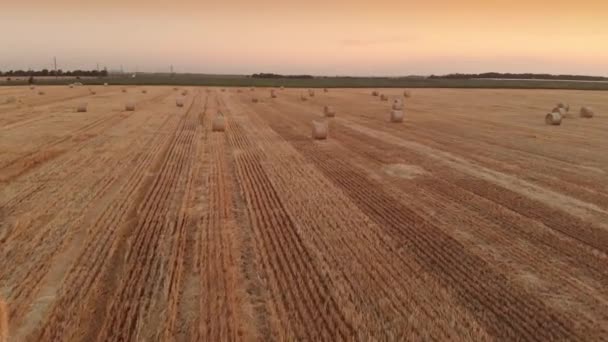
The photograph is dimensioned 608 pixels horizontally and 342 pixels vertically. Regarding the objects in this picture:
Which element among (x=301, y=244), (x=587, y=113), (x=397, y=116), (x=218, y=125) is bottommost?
(x=301, y=244)

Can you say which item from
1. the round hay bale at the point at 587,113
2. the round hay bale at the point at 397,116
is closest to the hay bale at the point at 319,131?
the round hay bale at the point at 397,116

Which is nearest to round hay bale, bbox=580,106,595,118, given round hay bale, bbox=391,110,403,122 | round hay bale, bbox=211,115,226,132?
round hay bale, bbox=391,110,403,122

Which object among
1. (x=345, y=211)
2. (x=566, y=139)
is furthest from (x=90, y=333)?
(x=566, y=139)

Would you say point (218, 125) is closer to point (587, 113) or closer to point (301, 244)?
point (301, 244)

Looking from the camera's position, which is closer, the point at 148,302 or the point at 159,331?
the point at 159,331

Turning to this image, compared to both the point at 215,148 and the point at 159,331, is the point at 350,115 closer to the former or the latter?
the point at 215,148

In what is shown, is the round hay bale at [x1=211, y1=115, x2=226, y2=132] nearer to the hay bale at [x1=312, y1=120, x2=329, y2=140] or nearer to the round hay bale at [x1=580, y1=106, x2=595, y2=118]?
the hay bale at [x1=312, y1=120, x2=329, y2=140]

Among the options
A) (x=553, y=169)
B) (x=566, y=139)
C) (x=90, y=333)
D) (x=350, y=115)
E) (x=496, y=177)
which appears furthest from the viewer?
(x=350, y=115)

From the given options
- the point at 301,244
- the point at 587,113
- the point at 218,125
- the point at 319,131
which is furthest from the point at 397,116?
the point at 301,244
